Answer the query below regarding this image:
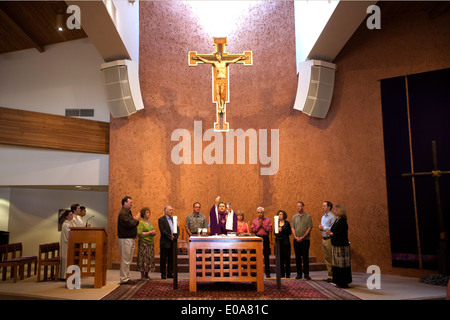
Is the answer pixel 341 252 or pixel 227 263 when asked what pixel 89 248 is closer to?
pixel 227 263

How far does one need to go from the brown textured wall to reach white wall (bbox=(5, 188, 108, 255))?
9.52ft

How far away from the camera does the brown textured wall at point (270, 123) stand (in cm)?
808

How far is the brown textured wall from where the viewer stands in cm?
808

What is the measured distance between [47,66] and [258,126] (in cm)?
575

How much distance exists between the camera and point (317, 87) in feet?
28.1

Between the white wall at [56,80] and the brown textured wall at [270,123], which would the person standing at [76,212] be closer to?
the brown textured wall at [270,123]

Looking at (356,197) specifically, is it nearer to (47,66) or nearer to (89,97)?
(89,97)

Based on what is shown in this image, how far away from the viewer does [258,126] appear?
9.16 meters

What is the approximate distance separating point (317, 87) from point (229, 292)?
5.07 meters

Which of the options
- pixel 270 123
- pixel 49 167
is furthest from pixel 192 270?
pixel 49 167

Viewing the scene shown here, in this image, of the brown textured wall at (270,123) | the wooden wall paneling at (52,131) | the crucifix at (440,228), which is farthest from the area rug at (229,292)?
the wooden wall paneling at (52,131)

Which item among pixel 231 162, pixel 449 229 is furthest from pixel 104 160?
pixel 449 229

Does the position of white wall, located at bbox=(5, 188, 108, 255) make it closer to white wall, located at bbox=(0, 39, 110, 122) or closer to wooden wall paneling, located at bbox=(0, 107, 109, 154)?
white wall, located at bbox=(0, 39, 110, 122)

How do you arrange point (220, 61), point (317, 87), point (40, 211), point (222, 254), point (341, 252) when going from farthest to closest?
point (40, 211) < point (317, 87) < point (220, 61) < point (341, 252) < point (222, 254)
